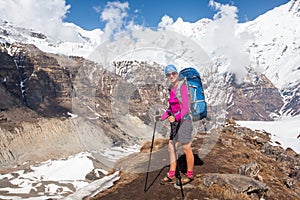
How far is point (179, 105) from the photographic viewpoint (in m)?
10.5

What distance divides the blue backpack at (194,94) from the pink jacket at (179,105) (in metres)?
0.15

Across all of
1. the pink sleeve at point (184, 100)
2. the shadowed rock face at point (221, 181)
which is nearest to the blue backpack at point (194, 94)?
the pink sleeve at point (184, 100)

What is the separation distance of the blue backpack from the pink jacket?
0.48ft

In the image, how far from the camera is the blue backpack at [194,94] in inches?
Answer: 402

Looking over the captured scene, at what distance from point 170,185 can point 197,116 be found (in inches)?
107

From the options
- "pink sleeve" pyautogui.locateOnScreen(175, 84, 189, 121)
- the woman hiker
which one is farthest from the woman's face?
"pink sleeve" pyautogui.locateOnScreen(175, 84, 189, 121)

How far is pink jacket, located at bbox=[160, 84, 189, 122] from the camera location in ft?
33.1

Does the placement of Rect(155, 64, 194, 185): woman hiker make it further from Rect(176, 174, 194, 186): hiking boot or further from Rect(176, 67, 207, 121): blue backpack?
Rect(176, 67, 207, 121): blue backpack

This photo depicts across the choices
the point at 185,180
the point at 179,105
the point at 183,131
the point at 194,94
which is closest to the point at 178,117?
the point at 179,105

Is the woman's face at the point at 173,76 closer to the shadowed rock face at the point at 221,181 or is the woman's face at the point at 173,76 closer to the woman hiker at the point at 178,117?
the woman hiker at the point at 178,117

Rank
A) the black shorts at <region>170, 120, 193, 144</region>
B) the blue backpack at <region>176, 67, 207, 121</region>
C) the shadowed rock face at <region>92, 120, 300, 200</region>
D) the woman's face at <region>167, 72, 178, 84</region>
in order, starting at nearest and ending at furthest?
the blue backpack at <region>176, 67, 207, 121</region>, the woman's face at <region>167, 72, 178, 84</region>, the black shorts at <region>170, 120, 193, 144</region>, the shadowed rock face at <region>92, 120, 300, 200</region>

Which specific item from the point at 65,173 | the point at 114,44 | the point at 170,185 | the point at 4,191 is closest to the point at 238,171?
the point at 170,185

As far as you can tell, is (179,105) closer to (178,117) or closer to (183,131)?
(178,117)

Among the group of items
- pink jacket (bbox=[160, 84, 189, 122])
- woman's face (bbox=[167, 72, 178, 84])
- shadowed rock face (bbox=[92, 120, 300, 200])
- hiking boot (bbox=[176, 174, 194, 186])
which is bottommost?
shadowed rock face (bbox=[92, 120, 300, 200])
